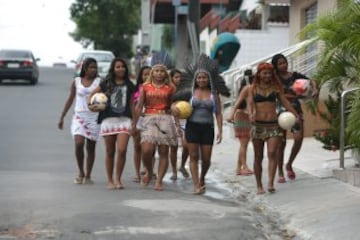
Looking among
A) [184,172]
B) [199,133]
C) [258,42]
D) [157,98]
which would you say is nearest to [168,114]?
[157,98]

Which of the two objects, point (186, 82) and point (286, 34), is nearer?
point (186, 82)

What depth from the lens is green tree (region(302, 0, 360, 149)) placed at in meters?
9.38

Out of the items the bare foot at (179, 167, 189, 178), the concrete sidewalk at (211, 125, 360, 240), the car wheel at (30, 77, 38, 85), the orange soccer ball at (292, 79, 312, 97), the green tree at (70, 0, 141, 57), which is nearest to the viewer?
the concrete sidewalk at (211, 125, 360, 240)

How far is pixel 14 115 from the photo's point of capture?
2147 cm

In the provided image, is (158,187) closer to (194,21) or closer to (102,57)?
(194,21)

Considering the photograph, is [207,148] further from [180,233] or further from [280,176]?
[180,233]

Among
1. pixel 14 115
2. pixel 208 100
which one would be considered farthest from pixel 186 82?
pixel 14 115

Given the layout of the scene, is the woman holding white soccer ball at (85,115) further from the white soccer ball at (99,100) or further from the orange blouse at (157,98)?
the orange blouse at (157,98)

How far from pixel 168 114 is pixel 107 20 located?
164ft

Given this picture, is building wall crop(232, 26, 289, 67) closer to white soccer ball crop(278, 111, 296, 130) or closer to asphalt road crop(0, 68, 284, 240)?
asphalt road crop(0, 68, 284, 240)

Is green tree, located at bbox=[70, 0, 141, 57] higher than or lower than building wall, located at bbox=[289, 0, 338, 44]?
higher

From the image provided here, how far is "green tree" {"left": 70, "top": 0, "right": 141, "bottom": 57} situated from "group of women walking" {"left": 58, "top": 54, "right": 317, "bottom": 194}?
158 ft

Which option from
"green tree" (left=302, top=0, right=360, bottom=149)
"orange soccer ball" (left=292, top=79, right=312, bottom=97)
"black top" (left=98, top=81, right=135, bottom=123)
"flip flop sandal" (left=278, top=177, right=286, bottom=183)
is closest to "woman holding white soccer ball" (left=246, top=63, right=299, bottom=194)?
"orange soccer ball" (left=292, top=79, right=312, bottom=97)

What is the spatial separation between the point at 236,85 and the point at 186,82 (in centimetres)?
783
